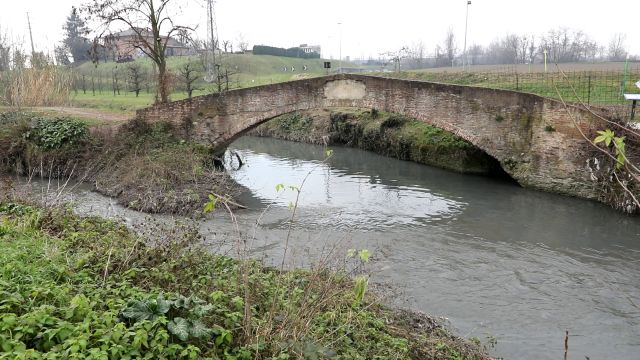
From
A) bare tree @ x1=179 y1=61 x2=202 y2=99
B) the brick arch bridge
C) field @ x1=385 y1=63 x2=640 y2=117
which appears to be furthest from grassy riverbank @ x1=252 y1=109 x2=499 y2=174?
bare tree @ x1=179 y1=61 x2=202 y2=99

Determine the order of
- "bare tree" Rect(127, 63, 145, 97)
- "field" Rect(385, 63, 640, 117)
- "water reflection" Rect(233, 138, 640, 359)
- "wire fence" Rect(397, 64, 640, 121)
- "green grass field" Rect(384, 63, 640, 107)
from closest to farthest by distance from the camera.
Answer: "water reflection" Rect(233, 138, 640, 359)
"wire fence" Rect(397, 64, 640, 121)
"field" Rect(385, 63, 640, 117)
"green grass field" Rect(384, 63, 640, 107)
"bare tree" Rect(127, 63, 145, 97)

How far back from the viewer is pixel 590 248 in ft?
37.5

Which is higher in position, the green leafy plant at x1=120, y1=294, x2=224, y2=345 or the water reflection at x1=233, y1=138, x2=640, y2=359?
the green leafy plant at x1=120, y1=294, x2=224, y2=345

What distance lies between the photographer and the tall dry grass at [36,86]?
81.1ft

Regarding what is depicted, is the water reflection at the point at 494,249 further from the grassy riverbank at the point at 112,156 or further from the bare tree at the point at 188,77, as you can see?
the bare tree at the point at 188,77

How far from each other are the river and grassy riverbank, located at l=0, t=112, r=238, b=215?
113cm

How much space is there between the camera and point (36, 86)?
2580cm

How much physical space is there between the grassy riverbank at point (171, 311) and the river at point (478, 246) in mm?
911

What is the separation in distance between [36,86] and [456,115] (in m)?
21.0

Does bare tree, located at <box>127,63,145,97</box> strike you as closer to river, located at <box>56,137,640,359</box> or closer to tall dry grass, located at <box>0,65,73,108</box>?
tall dry grass, located at <box>0,65,73,108</box>

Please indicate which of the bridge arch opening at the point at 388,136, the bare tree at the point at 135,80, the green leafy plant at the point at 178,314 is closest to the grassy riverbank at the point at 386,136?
the bridge arch opening at the point at 388,136

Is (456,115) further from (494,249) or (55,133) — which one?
(55,133)

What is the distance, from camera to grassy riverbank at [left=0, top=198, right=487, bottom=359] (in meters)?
4.20

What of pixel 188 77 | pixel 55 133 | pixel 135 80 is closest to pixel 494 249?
pixel 55 133
